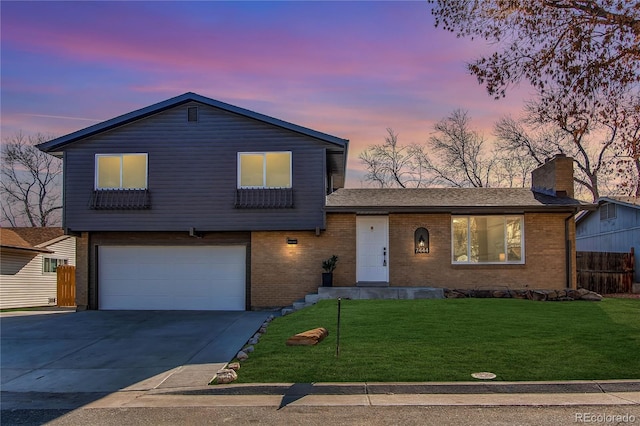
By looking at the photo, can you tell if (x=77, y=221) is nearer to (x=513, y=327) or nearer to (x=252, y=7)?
(x=252, y=7)

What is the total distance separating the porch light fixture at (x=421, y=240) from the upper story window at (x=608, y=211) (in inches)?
586

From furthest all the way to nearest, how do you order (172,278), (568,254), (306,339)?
(172,278) < (568,254) < (306,339)

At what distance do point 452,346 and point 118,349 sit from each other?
22.0ft

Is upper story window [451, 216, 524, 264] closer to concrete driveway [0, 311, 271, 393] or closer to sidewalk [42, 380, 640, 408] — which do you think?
concrete driveway [0, 311, 271, 393]

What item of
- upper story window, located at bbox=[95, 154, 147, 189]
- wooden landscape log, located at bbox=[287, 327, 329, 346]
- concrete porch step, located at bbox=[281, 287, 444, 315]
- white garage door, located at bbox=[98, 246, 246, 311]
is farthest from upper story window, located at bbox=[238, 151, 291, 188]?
wooden landscape log, located at bbox=[287, 327, 329, 346]

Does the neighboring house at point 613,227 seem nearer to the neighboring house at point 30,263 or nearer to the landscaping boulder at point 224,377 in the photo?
the landscaping boulder at point 224,377

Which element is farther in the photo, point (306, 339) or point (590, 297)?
point (590, 297)

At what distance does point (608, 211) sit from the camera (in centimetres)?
2766

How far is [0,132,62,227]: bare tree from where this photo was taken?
1583 inches

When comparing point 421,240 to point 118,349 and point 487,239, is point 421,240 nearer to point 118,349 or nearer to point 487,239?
point 487,239

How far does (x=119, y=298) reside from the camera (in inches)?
712

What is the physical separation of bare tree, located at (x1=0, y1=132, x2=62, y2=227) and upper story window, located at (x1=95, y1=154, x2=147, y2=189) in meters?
26.5

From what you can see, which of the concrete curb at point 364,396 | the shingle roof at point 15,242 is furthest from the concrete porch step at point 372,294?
the shingle roof at point 15,242

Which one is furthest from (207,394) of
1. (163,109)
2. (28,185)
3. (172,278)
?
(28,185)
